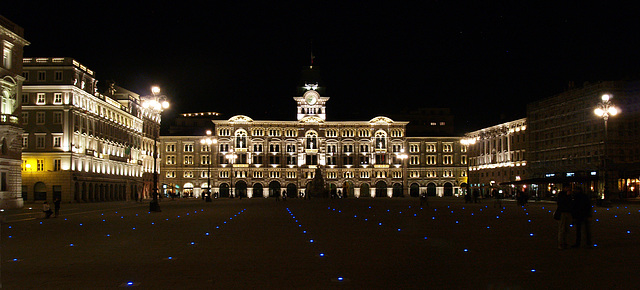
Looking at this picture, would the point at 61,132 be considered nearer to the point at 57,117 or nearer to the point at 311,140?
the point at 57,117

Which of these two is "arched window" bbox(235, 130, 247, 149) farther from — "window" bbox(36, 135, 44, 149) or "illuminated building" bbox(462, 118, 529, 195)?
"window" bbox(36, 135, 44, 149)

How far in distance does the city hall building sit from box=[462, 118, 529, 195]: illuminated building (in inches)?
354

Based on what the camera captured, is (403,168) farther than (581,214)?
Yes

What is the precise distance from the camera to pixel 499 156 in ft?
386

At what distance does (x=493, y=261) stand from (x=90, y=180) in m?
70.2

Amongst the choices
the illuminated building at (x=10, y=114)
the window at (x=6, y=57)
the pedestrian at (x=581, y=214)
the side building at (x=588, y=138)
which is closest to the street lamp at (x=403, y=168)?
the side building at (x=588, y=138)

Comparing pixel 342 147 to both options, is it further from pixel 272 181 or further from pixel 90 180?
pixel 90 180

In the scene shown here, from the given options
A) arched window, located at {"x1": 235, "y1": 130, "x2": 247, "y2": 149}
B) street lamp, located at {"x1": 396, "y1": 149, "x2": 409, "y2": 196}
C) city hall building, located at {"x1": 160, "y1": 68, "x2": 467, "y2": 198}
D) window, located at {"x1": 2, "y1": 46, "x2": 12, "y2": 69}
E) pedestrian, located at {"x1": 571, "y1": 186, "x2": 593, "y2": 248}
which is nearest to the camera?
pedestrian, located at {"x1": 571, "y1": 186, "x2": 593, "y2": 248}

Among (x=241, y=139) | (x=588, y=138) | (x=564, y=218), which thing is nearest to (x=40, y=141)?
(x=241, y=139)

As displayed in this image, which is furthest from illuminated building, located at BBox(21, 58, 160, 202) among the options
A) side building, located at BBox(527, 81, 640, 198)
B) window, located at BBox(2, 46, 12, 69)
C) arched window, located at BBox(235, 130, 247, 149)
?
side building, located at BBox(527, 81, 640, 198)

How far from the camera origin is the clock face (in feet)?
452

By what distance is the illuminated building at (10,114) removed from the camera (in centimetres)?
5079

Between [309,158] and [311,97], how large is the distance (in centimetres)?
1317

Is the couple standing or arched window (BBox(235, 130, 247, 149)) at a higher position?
arched window (BBox(235, 130, 247, 149))
